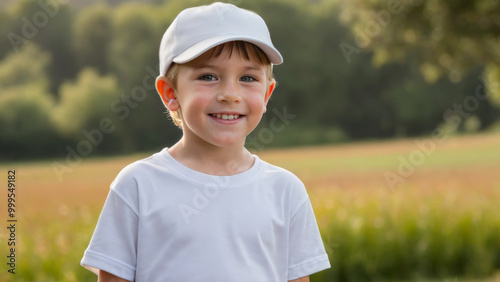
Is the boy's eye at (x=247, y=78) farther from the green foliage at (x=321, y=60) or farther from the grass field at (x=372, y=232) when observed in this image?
the grass field at (x=372, y=232)

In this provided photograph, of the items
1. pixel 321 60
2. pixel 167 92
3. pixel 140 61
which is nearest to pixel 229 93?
A: pixel 167 92

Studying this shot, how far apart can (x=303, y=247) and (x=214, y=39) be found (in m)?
0.70

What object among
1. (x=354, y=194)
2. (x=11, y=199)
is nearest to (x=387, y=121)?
(x=354, y=194)

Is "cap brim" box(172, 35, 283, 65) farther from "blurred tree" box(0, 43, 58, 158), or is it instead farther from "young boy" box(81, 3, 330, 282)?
"blurred tree" box(0, 43, 58, 158)

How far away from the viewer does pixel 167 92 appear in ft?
5.98

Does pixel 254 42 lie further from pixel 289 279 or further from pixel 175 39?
pixel 289 279

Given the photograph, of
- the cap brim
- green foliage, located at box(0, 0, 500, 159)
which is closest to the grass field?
green foliage, located at box(0, 0, 500, 159)

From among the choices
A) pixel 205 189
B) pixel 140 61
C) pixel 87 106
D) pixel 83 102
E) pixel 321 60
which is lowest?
pixel 205 189

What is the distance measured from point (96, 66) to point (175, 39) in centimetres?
1647

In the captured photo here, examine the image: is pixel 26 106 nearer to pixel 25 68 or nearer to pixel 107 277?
pixel 25 68

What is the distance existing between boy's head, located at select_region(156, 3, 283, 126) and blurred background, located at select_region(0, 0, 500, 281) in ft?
2.03

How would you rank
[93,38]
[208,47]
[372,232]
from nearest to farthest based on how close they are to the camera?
[208,47], [372,232], [93,38]

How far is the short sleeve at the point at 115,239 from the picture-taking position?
1.67 meters

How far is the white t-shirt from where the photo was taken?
65.4 inches
